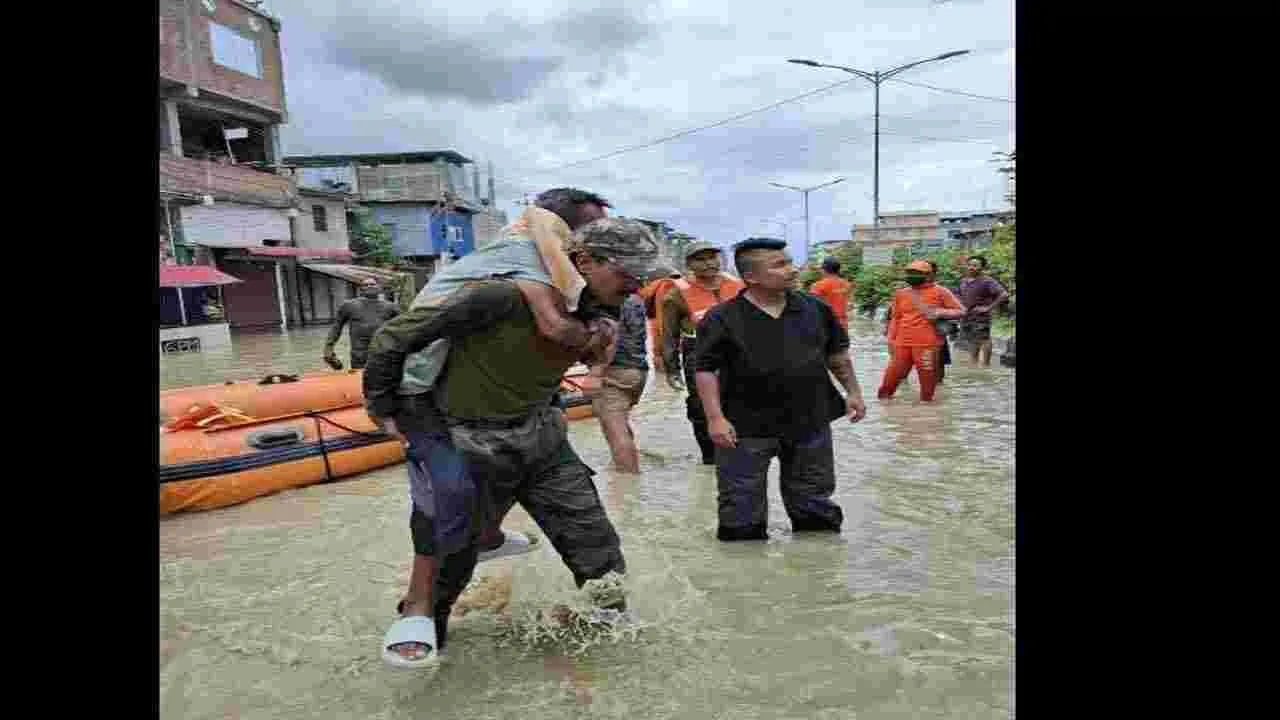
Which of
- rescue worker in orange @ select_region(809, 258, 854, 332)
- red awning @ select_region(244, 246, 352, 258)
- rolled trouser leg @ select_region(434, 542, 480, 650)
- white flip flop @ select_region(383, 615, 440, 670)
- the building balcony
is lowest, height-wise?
white flip flop @ select_region(383, 615, 440, 670)

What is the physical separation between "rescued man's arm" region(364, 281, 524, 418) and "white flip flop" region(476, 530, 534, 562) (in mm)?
1111

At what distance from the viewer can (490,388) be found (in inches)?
122

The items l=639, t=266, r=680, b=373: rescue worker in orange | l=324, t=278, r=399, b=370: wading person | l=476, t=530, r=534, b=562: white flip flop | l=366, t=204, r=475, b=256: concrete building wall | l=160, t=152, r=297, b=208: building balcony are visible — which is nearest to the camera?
l=476, t=530, r=534, b=562: white flip flop

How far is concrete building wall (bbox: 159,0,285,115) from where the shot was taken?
2619 cm

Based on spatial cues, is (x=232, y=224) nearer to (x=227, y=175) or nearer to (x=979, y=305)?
(x=227, y=175)

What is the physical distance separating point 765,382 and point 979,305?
8.74m

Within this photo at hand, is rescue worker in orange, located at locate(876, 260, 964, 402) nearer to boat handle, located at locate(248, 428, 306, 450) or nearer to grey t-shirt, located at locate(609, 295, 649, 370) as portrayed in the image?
grey t-shirt, located at locate(609, 295, 649, 370)

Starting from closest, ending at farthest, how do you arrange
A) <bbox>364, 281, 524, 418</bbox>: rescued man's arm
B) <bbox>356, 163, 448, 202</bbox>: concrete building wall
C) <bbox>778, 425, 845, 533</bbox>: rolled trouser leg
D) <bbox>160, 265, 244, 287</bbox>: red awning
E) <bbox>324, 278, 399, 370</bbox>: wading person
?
<bbox>364, 281, 524, 418</bbox>: rescued man's arm < <bbox>778, 425, 845, 533</bbox>: rolled trouser leg < <bbox>324, 278, 399, 370</bbox>: wading person < <bbox>160, 265, 244, 287</bbox>: red awning < <bbox>356, 163, 448, 202</bbox>: concrete building wall

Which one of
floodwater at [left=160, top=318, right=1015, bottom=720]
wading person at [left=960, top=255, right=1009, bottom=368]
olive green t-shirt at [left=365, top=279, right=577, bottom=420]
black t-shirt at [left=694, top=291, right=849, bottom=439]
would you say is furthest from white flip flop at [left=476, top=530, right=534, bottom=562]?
wading person at [left=960, top=255, right=1009, bottom=368]

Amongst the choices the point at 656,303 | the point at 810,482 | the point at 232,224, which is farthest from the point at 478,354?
the point at 232,224

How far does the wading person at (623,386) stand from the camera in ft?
21.6

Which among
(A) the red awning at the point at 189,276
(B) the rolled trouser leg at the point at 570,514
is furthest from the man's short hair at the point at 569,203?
→ (A) the red awning at the point at 189,276
